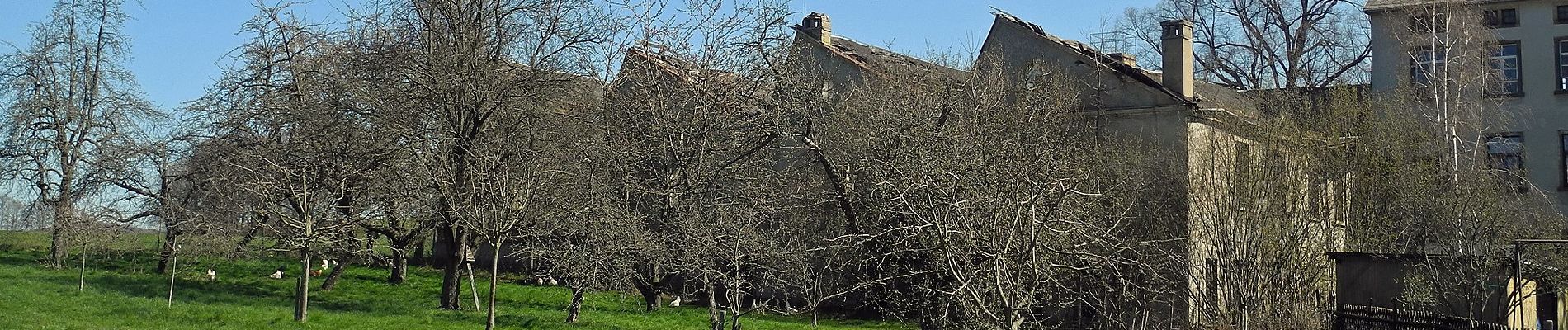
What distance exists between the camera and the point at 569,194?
65.1 feet

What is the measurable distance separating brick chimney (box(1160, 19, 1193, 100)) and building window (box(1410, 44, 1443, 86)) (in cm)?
708

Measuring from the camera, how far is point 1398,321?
69.1ft

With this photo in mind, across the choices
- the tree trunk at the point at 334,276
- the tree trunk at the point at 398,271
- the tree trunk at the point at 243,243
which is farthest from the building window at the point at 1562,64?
the tree trunk at the point at 243,243

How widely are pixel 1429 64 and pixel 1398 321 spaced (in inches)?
434

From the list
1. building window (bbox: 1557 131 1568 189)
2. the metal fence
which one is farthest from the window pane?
the metal fence

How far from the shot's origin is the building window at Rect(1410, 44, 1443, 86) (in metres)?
27.9

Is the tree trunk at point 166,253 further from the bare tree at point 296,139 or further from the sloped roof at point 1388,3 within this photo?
the sloped roof at point 1388,3

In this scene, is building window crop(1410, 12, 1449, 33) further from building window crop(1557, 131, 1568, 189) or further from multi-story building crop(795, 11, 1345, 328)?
building window crop(1557, 131, 1568, 189)

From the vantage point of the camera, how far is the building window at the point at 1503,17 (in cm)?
3503

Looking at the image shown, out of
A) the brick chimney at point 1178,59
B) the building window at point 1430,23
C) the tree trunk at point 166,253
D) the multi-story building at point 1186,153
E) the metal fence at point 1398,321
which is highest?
the building window at point 1430,23

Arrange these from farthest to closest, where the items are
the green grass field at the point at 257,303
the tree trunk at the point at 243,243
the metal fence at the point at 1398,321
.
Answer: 1. the tree trunk at the point at 243,243
2. the metal fence at the point at 1398,321
3. the green grass field at the point at 257,303

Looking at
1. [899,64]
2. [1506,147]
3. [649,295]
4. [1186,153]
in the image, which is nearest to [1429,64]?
[1506,147]

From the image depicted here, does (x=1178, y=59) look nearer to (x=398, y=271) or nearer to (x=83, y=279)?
(x=398, y=271)

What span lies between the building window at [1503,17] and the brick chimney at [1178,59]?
15.6 metres
